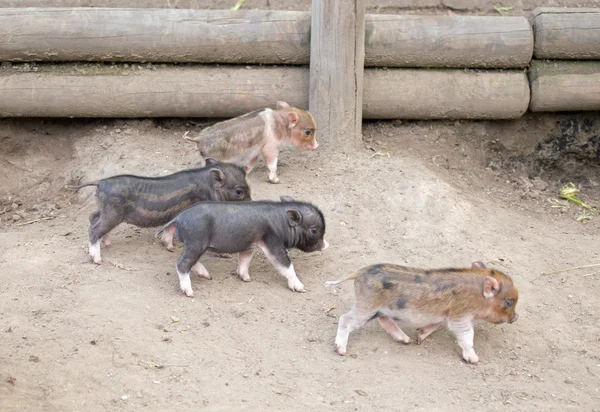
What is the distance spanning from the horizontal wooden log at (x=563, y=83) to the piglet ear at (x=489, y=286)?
13.5 ft

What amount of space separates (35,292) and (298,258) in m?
2.42

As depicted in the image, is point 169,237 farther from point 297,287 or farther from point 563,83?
point 563,83

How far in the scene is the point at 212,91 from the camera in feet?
33.3

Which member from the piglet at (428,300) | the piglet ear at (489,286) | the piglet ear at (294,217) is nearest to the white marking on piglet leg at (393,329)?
the piglet at (428,300)

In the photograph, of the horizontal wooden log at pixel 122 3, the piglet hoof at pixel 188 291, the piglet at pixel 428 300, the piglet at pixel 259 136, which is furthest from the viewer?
the horizontal wooden log at pixel 122 3

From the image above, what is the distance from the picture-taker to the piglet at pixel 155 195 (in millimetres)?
8109

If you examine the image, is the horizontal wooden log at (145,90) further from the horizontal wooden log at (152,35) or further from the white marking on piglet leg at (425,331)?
the white marking on piglet leg at (425,331)

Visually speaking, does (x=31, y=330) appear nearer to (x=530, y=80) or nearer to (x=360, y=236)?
(x=360, y=236)

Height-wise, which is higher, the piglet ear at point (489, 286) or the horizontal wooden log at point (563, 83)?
the horizontal wooden log at point (563, 83)

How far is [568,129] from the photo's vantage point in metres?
11.1

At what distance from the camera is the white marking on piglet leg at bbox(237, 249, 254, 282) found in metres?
8.02

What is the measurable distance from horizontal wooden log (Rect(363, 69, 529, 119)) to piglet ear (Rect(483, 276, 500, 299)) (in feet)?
12.2

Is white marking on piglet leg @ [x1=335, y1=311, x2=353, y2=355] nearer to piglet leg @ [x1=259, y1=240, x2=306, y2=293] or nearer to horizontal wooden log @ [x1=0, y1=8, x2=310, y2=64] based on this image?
piglet leg @ [x1=259, y1=240, x2=306, y2=293]

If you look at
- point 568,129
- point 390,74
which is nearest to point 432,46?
point 390,74
